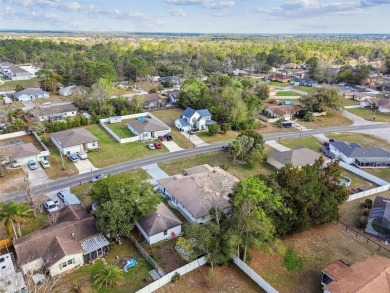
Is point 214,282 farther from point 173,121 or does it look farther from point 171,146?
point 173,121

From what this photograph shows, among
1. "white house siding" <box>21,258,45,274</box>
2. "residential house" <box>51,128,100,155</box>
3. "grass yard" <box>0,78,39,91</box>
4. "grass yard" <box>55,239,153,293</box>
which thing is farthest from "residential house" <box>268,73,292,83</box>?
"white house siding" <box>21,258,45,274</box>

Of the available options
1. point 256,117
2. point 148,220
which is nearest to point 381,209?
point 148,220

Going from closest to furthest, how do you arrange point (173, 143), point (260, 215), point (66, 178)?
point (260, 215), point (66, 178), point (173, 143)

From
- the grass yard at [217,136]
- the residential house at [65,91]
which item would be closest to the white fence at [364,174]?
the grass yard at [217,136]

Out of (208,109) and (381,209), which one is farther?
(208,109)

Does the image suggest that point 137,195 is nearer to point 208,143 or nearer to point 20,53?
point 208,143

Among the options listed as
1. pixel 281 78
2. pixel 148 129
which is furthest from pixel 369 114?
pixel 148 129

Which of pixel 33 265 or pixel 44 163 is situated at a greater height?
pixel 33 265

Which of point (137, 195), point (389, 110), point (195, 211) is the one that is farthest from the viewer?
point (389, 110)
